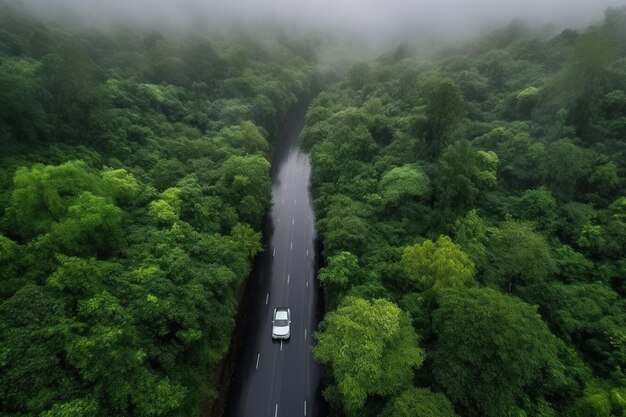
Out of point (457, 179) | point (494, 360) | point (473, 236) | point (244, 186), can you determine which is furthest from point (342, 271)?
point (244, 186)

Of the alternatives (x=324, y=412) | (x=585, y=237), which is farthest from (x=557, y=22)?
(x=324, y=412)

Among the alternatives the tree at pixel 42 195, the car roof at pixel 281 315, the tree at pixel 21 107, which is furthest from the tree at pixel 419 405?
the tree at pixel 21 107

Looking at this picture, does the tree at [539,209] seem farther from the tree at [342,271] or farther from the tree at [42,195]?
the tree at [42,195]

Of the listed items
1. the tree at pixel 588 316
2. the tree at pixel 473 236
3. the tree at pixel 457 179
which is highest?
the tree at pixel 457 179

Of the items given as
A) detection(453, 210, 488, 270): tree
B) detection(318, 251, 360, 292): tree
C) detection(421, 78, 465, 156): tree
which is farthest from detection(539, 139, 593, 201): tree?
detection(318, 251, 360, 292): tree

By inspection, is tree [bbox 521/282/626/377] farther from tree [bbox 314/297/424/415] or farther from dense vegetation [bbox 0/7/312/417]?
dense vegetation [bbox 0/7/312/417]
